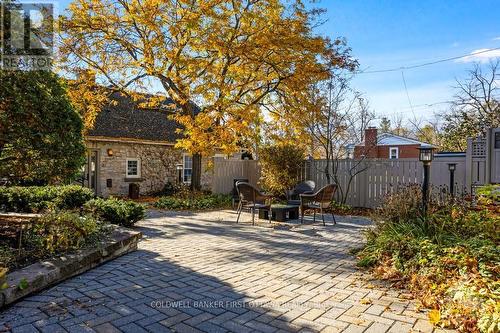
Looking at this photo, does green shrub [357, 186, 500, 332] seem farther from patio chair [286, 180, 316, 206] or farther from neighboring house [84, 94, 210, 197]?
neighboring house [84, 94, 210, 197]

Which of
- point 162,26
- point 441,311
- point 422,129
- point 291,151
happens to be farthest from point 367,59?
point 422,129

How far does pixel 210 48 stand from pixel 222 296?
24.3 feet

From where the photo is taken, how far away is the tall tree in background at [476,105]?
17.7m

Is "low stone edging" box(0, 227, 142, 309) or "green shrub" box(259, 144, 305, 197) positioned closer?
"low stone edging" box(0, 227, 142, 309)

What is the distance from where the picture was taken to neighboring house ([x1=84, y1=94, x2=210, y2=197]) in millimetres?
13516

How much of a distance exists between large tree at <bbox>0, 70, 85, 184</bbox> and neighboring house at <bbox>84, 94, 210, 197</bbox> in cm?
791

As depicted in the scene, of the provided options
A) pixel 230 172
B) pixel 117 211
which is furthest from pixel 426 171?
pixel 230 172

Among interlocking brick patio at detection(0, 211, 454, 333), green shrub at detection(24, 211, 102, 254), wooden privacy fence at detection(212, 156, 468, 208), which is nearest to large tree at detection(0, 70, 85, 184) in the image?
green shrub at detection(24, 211, 102, 254)

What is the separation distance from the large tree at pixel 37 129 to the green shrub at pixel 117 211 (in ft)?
4.76

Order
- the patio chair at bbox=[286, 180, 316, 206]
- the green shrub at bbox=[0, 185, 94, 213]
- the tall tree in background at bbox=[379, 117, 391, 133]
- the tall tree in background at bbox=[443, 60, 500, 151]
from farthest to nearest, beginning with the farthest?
the tall tree in background at bbox=[379, 117, 391, 133], the tall tree in background at bbox=[443, 60, 500, 151], the patio chair at bbox=[286, 180, 316, 206], the green shrub at bbox=[0, 185, 94, 213]

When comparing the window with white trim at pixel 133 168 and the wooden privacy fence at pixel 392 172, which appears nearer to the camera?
the wooden privacy fence at pixel 392 172

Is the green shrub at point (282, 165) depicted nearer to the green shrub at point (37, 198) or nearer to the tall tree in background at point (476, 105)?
the green shrub at point (37, 198)

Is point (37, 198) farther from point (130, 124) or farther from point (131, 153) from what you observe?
point (130, 124)

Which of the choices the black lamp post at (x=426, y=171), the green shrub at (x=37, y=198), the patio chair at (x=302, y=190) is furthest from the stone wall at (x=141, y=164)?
the black lamp post at (x=426, y=171)
